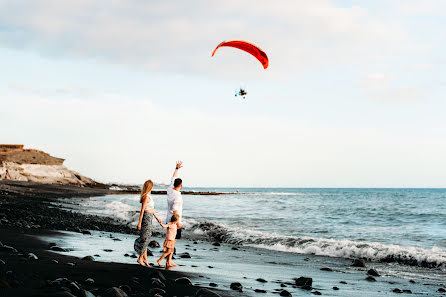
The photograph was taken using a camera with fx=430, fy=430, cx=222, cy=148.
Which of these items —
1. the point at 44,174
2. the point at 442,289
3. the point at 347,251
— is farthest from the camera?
the point at 44,174

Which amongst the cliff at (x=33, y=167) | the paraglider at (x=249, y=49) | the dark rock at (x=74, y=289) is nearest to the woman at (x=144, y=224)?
the dark rock at (x=74, y=289)

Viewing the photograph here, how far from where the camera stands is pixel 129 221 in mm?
25562

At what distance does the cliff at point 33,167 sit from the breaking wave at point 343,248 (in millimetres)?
71593

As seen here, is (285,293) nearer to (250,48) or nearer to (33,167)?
(250,48)

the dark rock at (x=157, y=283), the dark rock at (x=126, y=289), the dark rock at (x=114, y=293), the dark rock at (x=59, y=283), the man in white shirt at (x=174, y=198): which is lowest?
the dark rock at (x=157, y=283)

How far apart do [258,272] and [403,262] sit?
21.5ft

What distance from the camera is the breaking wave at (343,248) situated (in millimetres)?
14398

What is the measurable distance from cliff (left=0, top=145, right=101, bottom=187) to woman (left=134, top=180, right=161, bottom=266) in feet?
255

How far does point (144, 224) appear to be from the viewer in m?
10.2

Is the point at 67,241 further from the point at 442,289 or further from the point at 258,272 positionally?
the point at 442,289

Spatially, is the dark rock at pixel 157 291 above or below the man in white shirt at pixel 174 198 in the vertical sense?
below

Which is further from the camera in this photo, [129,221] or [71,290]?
[129,221]

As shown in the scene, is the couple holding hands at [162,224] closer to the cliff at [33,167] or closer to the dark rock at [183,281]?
the dark rock at [183,281]

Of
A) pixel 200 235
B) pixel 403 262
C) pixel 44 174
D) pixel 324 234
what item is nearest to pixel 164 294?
pixel 403 262
